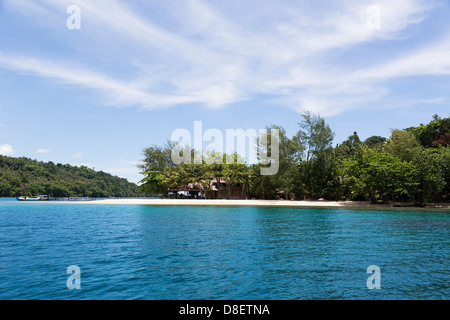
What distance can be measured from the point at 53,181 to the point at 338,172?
9645 centimetres

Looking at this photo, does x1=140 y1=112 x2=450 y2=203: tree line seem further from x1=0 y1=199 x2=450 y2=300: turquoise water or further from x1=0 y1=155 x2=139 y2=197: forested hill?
x1=0 y1=155 x2=139 y2=197: forested hill

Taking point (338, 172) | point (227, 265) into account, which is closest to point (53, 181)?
point (338, 172)

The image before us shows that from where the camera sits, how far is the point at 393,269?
1002cm

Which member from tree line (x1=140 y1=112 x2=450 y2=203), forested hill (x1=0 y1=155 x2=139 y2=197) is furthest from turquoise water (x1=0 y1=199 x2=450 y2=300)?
forested hill (x1=0 y1=155 x2=139 y2=197)

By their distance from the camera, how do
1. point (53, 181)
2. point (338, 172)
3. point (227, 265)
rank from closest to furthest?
point (227, 265), point (338, 172), point (53, 181)

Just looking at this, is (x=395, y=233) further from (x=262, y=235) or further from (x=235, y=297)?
(x=235, y=297)

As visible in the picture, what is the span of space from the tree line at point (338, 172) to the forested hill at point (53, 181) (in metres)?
51.4

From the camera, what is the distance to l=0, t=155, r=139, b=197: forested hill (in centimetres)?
9831

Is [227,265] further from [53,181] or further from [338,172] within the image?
[53,181]

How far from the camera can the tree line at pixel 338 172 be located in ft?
122

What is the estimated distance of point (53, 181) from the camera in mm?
104438

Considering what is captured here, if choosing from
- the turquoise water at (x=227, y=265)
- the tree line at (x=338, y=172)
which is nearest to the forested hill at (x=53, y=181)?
A: the tree line at (x=338, y=172)

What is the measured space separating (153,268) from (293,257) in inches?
208

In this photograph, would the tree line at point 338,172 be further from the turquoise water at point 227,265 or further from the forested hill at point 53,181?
the forested hill at point 53,181
